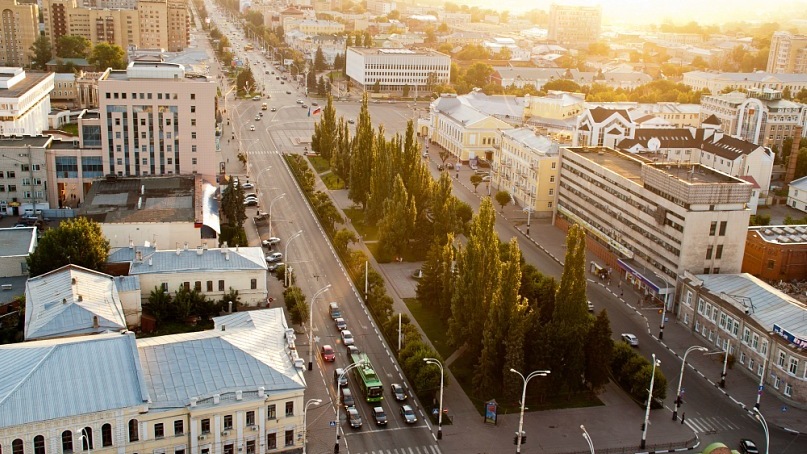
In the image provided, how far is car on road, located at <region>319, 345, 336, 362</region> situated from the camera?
62219 mm

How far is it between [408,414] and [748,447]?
74.4 ft

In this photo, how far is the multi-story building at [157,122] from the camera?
93.1 metres

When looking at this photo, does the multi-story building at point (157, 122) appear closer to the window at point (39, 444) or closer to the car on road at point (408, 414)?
the car on road at point (408, 414)

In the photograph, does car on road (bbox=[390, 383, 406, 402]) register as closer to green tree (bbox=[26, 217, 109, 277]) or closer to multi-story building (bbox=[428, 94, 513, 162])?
green tree (bbox=[26, 217, 109, 277])

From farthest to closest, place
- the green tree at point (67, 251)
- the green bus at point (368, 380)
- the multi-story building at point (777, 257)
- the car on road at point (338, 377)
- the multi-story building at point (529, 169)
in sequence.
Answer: the multi-story building at point (529, 169) → the multi-story building at point (777, 257) → the green tree at point (67, 251) → the car on road at point (338, 377) → the green bus at point (368, 380)

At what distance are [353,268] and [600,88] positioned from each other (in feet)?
443

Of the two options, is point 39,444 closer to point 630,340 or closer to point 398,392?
point 398,392

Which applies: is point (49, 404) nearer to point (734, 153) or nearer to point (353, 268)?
point (353, 268)

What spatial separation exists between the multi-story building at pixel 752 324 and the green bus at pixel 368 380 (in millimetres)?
28504

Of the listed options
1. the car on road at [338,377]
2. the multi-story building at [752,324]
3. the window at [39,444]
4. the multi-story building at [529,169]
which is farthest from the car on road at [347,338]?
the multi-story building at [529,169]

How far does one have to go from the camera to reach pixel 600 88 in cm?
19775

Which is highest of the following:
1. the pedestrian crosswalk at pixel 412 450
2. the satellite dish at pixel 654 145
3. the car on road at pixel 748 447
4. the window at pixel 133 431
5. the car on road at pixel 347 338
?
the satellite dish at pixel 654 145

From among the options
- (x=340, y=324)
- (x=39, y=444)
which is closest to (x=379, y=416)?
(x=340, y=324)

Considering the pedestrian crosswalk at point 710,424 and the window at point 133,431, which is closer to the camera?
the window at point 133,431
